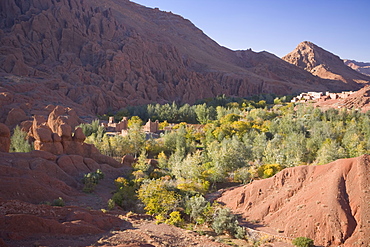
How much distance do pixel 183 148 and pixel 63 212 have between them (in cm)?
1995

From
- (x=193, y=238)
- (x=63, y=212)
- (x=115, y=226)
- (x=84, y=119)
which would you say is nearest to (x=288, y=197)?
(x=193, y=238)

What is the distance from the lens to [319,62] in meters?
146

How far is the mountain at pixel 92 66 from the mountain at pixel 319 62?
36425mm

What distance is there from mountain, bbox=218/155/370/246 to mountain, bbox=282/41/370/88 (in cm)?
12383

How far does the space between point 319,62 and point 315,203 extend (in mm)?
142822

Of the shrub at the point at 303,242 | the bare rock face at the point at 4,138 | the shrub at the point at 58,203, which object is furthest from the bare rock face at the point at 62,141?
the shrub at the point at 303,242

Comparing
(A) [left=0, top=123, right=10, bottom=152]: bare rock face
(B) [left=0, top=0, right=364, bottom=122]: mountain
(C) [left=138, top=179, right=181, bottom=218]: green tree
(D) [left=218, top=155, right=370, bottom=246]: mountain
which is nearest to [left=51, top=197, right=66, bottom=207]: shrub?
(C) [left=138, top=179, right=181, bottom=218]: green tree

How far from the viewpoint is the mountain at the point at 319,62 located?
136 m

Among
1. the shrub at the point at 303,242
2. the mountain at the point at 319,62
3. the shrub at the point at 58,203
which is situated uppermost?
the mountain at the point at 319,62

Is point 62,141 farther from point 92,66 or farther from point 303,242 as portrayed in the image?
point 92,66

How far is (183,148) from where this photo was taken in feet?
108

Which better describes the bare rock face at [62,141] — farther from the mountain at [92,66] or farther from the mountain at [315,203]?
the mountain at [92,66]

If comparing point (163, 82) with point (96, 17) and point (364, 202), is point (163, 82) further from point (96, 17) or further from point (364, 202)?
point (364, 202)

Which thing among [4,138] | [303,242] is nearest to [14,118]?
[4,138]
